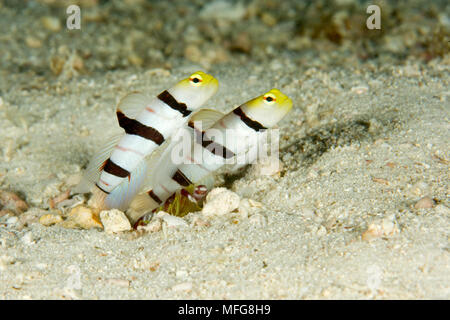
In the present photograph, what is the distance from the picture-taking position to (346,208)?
9.52ft

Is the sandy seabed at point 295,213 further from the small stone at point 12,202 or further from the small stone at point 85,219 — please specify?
the small stone at point 85,219

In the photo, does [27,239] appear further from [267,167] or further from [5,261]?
[267,167]

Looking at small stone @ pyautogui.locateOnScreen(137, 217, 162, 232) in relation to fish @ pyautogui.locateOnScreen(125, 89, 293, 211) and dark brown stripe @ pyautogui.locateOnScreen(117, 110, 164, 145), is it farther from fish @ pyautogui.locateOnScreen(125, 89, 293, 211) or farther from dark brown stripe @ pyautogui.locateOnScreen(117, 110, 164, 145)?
dark brown stripe @ pyautogui.locateOnScreen(117, 110, 164, 145)

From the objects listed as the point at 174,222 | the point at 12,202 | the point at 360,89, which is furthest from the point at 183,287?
the point at 360,89

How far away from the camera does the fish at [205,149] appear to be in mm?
3576

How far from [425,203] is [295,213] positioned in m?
0.85

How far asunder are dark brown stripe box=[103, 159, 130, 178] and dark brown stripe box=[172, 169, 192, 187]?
1.39 ft

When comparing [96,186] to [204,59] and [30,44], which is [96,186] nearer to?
[204,59]

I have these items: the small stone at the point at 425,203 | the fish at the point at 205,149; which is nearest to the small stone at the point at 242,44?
the fish at the point at 205,149

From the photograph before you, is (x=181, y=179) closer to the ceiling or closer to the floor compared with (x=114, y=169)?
closer to the floor

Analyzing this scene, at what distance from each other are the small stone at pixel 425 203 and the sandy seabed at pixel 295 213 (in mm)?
31

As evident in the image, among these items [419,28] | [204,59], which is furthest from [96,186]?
[419,28]

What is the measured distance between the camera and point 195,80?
3.38m

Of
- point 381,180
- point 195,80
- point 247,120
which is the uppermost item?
point 195,80
